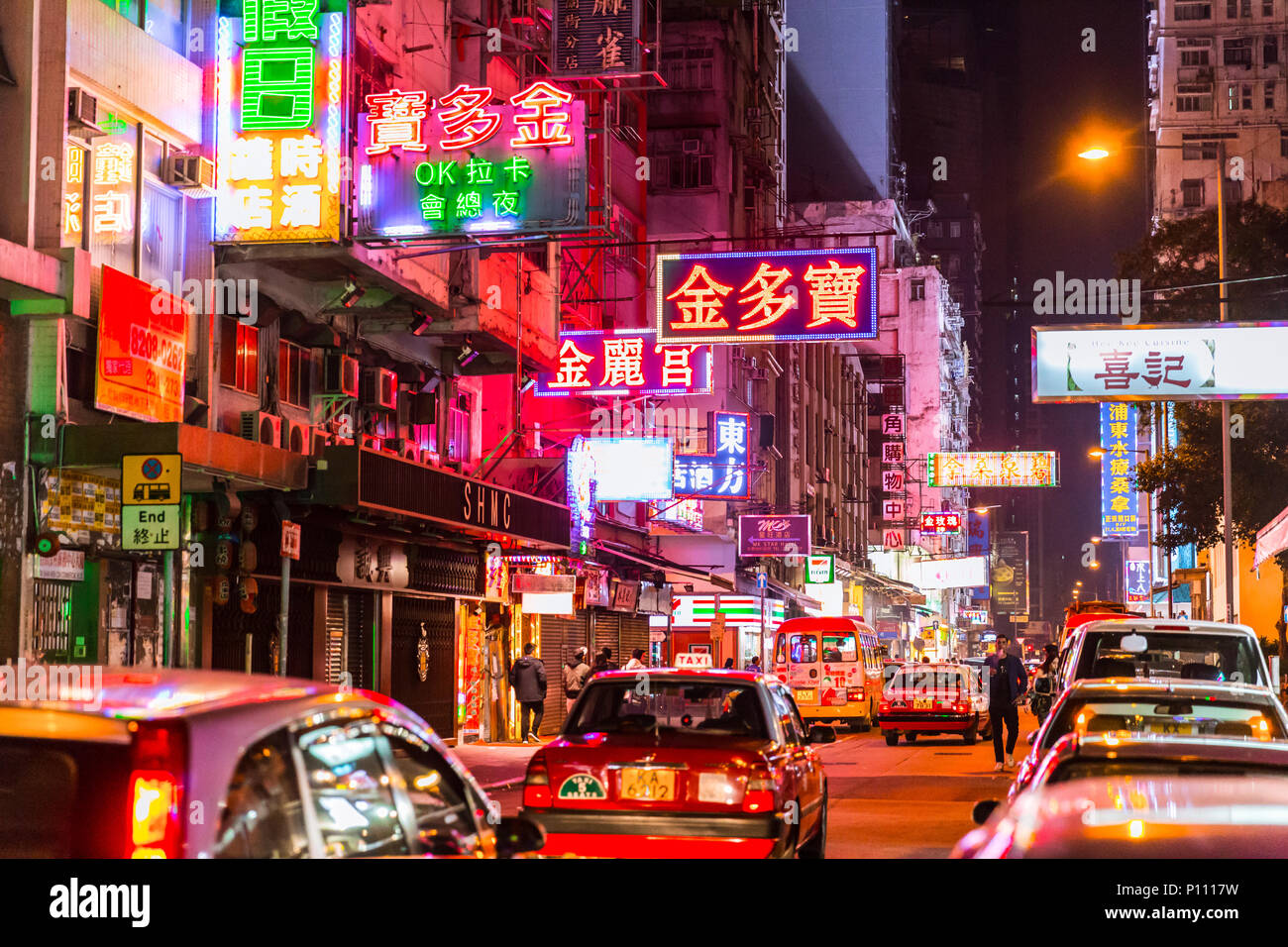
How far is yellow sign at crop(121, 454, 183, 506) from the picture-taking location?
14.4 m

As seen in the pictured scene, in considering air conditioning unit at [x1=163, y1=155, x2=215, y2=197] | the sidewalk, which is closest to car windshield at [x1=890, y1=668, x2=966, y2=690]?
the sidewalk

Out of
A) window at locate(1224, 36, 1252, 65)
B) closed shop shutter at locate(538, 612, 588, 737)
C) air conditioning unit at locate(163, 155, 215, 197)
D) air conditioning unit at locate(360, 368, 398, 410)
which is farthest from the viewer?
window at locate(1224, 36, 1252, 65)

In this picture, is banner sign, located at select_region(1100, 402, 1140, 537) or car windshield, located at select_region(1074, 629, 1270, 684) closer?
car windshield, located at select_region(1074, 629, 1270, 684)

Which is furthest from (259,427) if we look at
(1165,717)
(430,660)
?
(1165,717)

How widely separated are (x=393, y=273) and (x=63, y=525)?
698 centimetres

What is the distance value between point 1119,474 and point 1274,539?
53826mm

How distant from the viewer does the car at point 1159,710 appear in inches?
409

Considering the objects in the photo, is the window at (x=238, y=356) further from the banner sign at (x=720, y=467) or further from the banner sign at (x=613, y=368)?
the banner sign at (x=720, y=467)

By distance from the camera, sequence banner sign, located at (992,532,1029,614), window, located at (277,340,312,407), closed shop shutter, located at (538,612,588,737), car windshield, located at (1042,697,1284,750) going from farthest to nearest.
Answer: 1. banner sign, located at (992,532,1029,614)
2. closed shop shutter, located at (538,612,588,737)
3. window, located at (277,340,312,407)
4. car windshield, located at (1042,697,1284,750)

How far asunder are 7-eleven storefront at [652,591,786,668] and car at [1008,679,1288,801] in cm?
2855

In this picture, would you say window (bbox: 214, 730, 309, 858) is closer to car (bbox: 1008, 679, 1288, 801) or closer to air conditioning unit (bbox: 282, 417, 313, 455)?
car (bbox: 1008, 679, 1288, 801)

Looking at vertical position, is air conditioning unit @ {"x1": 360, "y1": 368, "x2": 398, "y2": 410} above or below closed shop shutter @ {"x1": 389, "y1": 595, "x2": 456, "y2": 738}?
above

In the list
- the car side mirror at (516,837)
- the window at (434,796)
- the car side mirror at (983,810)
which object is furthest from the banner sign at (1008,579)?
the window at (434,796)

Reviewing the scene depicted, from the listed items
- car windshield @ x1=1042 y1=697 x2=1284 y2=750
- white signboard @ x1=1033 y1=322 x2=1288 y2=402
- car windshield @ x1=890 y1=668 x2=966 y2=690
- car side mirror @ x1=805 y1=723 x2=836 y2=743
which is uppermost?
white signboard @ x1=1033 y1=322 x2=1288 y2=402
